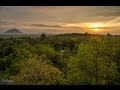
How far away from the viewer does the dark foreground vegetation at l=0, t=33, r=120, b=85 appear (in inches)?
188

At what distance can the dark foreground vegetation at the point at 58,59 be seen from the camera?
15.7 ft

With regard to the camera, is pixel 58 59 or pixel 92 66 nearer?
pixel 58 59

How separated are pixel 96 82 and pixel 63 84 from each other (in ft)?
1.60

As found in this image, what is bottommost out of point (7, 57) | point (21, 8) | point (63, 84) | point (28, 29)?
point (63, 84)

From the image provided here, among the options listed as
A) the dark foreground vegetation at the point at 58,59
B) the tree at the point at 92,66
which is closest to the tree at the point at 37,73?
the dark foreground vegetation at the point at 58,59

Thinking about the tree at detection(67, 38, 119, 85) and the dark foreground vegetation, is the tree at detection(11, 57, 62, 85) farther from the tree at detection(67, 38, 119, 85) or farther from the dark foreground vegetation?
the tree at detection(67, 38, 119, 85)

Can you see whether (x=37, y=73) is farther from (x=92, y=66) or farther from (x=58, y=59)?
(x=92, y=66)

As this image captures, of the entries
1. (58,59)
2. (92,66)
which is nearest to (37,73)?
(58,59)

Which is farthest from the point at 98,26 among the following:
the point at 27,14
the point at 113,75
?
the point at 27,14

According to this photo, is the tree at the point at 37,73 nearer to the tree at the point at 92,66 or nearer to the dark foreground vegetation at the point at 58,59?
the dark foreground vegetation at the point at 58,59

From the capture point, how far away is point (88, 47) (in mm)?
4918

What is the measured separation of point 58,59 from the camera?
4.84 m

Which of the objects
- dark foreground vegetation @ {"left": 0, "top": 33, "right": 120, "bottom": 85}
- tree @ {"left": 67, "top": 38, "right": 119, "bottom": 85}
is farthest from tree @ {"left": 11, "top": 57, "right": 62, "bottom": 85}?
tree @ {"left": 67, "top": 38, "right": 119, "bottom": 85}
